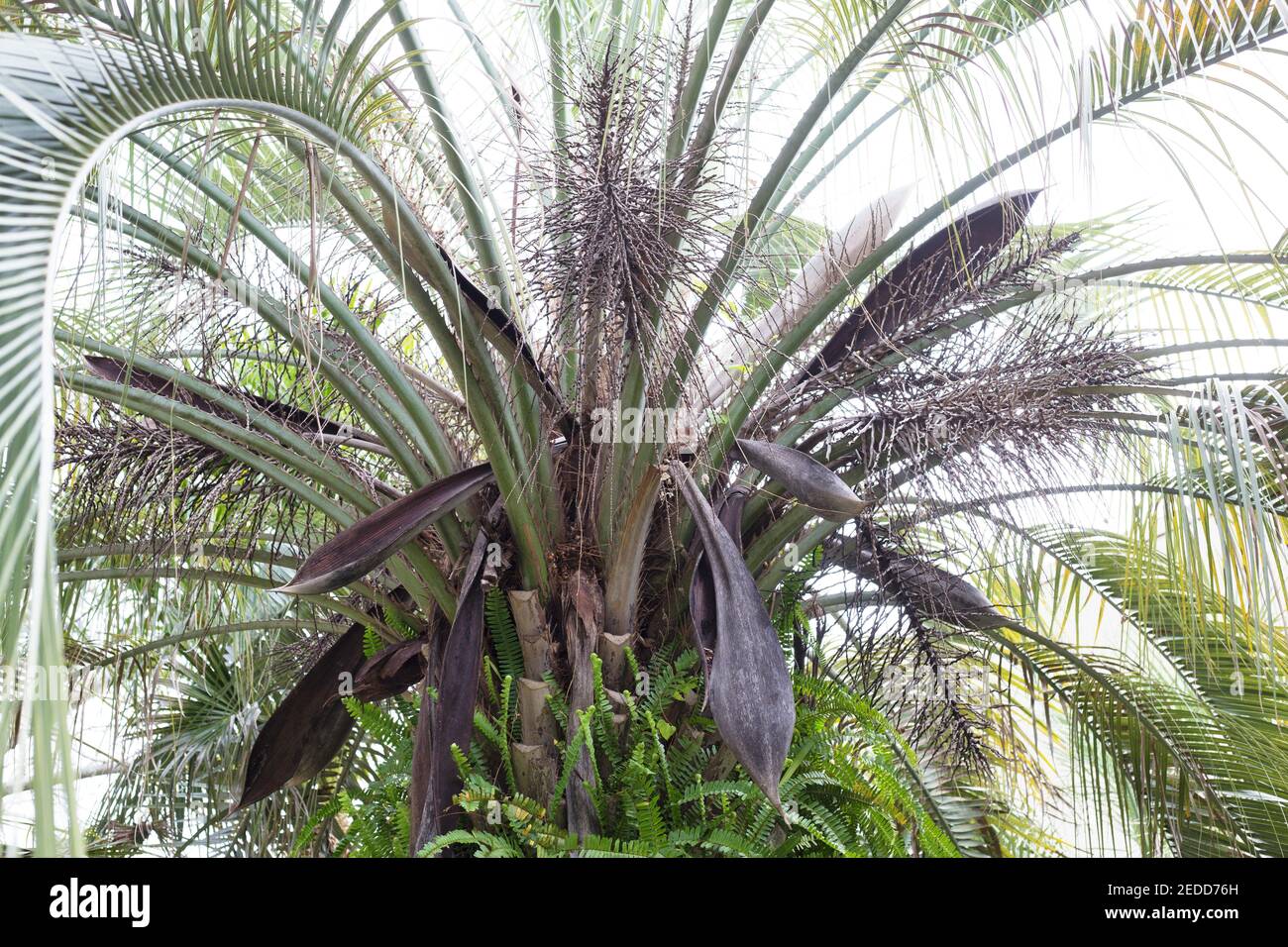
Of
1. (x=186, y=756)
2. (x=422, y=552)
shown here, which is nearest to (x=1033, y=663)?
(x=422, y=552)

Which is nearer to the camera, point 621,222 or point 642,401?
point 621,222

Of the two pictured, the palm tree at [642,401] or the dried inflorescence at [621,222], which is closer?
the dried inflorescence at [621,222]

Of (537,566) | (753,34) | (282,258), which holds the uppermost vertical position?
(753,34)

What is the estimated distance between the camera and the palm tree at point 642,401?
182cm

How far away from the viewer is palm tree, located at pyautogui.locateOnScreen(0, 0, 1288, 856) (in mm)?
1817

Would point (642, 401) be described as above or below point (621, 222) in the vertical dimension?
below

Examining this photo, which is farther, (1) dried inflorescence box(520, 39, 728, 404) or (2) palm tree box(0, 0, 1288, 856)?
(2) palm tree box(0, 0, 1288, 856)

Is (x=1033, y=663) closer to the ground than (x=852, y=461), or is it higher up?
closer to the ground

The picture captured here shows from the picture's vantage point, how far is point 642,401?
2109 mm

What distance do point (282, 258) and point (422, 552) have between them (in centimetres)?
72

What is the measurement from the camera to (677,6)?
2031 mm
